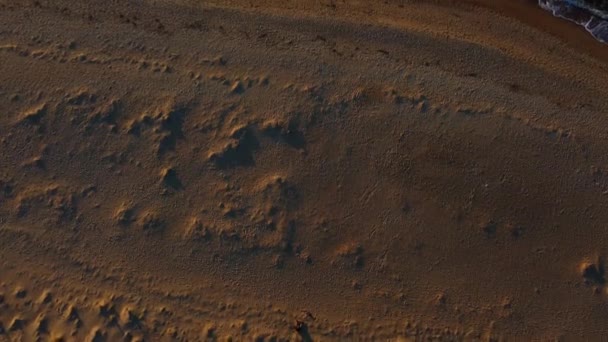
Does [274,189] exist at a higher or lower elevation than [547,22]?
lower

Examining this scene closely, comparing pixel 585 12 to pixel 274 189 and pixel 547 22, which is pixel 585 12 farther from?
pixel 274 189

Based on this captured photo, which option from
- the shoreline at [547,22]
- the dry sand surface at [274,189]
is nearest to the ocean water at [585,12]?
the shoreline at [547,22]

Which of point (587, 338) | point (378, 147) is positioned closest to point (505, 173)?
point (378, 147)

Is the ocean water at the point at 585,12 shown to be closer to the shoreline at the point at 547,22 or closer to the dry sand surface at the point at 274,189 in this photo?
the shoreline at the point at 547,22

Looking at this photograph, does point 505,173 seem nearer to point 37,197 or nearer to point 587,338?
point 587,338

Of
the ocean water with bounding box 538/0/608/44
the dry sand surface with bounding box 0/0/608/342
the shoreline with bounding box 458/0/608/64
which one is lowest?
the dry sand surface with bounding box 0/0/608/342

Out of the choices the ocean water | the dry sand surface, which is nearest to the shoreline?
the ocean water

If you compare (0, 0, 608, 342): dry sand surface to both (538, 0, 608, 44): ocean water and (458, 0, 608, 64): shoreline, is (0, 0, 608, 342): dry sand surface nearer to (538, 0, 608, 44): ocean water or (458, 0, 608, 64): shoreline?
(458, 0, 608, 64): shoreline

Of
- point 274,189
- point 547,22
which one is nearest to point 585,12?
point 547,22
